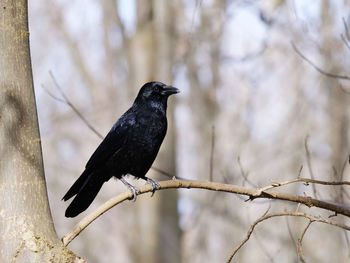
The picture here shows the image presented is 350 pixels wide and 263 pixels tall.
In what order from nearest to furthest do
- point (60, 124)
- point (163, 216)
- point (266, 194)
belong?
point (266, 194), point (163, 216), point (60, 124)

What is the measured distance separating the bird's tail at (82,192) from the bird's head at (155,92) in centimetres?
97

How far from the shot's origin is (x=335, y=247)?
1195 centimetres

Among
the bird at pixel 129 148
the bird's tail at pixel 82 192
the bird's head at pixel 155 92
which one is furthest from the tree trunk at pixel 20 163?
the bird's head at pixel 155 92

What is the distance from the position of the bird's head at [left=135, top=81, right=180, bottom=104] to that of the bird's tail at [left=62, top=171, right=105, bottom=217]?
97 centimetres

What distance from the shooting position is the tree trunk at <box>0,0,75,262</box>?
253 centimetres

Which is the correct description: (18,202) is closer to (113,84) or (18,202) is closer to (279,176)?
(279,176)

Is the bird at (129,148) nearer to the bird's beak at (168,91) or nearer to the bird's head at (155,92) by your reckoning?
the bird's head at (155,92)

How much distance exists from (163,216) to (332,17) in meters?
5.19

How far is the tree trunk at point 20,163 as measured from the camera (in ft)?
8.30

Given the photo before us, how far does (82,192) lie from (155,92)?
Result: 130 centimetres

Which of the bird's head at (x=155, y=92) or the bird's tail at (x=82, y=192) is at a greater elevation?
the bird's head at (x=155, y=92)

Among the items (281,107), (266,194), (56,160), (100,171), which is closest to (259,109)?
(281,107)

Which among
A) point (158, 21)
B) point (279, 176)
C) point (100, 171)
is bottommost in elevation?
point (279, 176)

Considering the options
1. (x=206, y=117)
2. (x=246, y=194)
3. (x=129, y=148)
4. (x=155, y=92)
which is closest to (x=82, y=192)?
(x=129, y=148)
